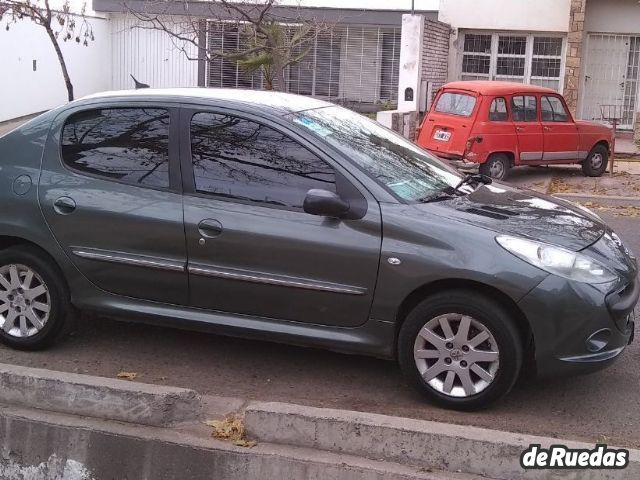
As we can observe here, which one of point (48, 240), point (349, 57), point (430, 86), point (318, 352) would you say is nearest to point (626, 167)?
point (430, 86)

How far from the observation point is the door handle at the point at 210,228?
181 inches

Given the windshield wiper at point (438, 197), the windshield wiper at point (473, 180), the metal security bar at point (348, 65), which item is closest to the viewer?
the windshield wiper at point (438, 197)

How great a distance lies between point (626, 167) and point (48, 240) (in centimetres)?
1351

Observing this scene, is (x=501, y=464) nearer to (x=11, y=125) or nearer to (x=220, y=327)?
(x=220, y=327)

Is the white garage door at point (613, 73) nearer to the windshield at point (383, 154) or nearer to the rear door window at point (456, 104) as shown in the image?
the rear door window at point (456, 104)

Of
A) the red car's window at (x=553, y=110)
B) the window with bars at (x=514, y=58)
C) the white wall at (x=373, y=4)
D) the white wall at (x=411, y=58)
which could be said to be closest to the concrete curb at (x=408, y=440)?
the red car's window at (x=553, y=110)

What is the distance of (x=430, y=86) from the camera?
1883 centimetres

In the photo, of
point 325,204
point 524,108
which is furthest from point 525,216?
point 524,108

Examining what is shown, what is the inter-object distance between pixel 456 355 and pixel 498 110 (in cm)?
973

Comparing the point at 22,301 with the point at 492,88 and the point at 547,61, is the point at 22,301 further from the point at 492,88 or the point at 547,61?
the point at 547,61

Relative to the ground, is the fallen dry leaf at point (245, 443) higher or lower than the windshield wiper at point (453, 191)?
lower

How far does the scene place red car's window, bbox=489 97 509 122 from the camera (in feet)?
43.4

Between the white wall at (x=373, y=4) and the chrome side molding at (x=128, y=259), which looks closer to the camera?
the chrome side molding at (x=128, y=259)

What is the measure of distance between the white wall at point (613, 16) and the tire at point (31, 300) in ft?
58.7
